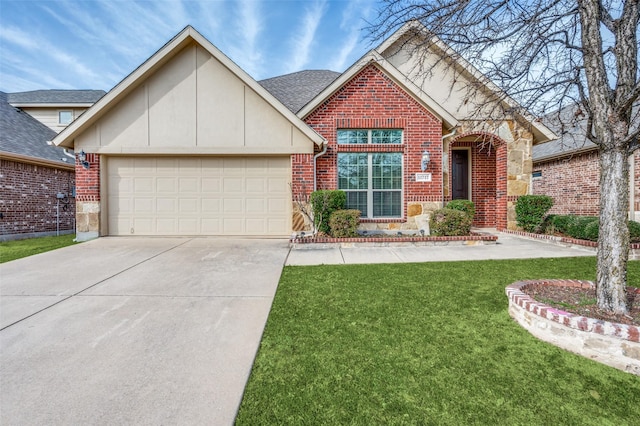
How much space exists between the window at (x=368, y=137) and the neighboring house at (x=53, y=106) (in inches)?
608

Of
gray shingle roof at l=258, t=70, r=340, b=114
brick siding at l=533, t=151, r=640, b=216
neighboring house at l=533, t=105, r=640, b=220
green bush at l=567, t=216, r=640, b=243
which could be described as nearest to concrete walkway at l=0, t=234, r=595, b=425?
green bush at l=567, t=216, r=640, b=243

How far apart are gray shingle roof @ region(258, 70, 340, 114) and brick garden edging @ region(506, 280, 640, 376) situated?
31.6 feet

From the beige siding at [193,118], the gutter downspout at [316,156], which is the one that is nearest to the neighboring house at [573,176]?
the gutter downspout at [316,156]

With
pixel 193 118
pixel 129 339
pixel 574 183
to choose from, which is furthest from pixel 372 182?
pixel 574 183

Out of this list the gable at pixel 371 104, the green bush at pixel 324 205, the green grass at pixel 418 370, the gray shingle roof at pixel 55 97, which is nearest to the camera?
the green grass at pixel 418 370

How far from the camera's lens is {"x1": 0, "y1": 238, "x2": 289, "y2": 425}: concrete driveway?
2.06 metres

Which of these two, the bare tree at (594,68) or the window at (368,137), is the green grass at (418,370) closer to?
the bare tree at (594,68)

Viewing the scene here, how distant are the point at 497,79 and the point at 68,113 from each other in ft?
68.7

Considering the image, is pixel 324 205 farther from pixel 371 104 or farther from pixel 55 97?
pixel 55 97

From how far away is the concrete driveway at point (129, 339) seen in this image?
6.75 feet

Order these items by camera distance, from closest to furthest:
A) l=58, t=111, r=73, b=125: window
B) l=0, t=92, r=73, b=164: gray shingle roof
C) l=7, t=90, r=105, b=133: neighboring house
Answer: l=0, t=92, r=73, b=164: gray shingle roof, l=7, t=90, r=105, b=133: neighboring house, l=58, t=111, r=73, b=125: window

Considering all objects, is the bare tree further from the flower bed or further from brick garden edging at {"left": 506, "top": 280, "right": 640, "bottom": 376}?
the flower bed

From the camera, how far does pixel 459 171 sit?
10.8 m

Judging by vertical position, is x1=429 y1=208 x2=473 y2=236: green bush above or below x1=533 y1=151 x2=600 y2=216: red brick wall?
below
